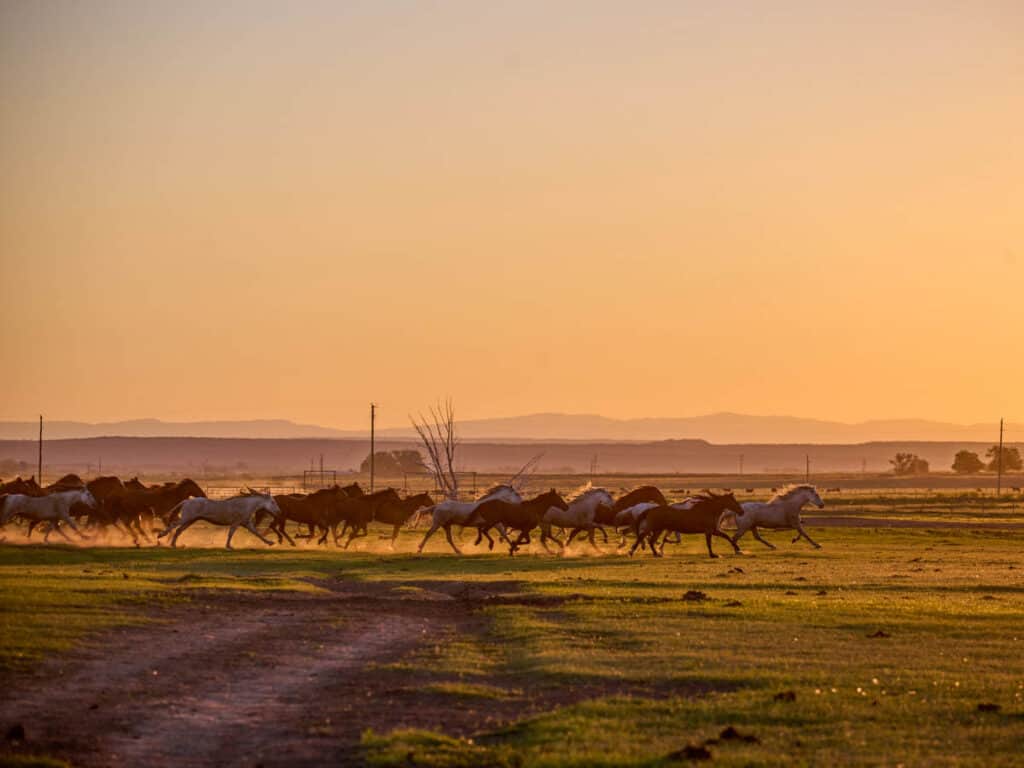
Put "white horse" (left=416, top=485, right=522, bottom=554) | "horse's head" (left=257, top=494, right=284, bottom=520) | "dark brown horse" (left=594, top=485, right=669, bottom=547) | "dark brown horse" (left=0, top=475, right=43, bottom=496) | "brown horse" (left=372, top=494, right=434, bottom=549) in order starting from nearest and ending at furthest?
"horse's head" (left=257, top=494, right=284, bottom=520), "white horse" (left=416, top=485, right=522, bottom=554), "dark brown horse" (left=594, top=485, right=669, bottom=547), "dark brown horse" (left=0, top=475, right=43, bottom=496), "brown horse" (left=372, top=494, right=434, bottom=549)

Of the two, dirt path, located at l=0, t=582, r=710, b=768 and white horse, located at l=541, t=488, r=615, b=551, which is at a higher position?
white horse, located at l=541, t=488, r=615, b=551

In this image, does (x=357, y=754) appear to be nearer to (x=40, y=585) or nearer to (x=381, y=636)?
(x=381, y=636)

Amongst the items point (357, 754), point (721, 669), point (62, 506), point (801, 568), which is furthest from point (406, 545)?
point (357, 754)

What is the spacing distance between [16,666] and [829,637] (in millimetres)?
11948

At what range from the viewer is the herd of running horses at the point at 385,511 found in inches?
1791

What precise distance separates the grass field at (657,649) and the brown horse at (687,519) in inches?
169

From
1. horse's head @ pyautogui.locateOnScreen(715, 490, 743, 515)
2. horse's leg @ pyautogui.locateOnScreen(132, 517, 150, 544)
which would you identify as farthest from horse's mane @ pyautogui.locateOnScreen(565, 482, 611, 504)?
horse's leg @ pyautogui.locateOnScreen(132, 517, 150, 544)

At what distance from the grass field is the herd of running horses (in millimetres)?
4939

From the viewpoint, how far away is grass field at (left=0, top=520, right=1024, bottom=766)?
1475 cm

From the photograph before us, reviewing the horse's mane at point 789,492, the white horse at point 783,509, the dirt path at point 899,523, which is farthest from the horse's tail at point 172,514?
the dirt path at point 899,523

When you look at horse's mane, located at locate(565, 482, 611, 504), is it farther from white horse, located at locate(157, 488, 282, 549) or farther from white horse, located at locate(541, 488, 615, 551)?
white horse, located at locate(157, 488, 282, 549)

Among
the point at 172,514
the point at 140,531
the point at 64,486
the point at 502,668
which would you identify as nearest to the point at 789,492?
the point at 172,514

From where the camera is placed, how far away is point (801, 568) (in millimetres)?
39750

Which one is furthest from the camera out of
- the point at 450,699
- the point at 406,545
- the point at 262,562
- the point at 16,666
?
the point at 406,545
